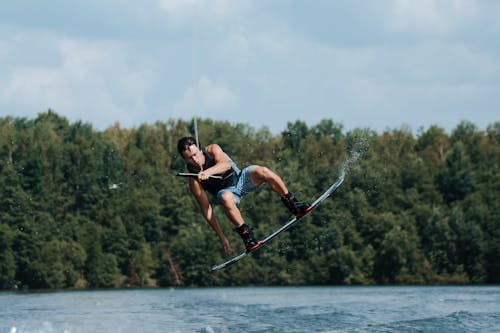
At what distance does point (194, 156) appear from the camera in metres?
16.7

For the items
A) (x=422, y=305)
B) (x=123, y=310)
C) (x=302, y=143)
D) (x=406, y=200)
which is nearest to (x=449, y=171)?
(x=406, y=200)

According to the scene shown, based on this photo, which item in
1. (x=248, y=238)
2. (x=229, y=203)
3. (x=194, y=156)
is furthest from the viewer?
(x=248, y=238)

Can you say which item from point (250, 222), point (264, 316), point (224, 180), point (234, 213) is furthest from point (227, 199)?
point (250, 222)

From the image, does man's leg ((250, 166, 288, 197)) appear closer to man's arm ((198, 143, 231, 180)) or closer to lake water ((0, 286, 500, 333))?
man's arm ((198, 143, 231, 180))

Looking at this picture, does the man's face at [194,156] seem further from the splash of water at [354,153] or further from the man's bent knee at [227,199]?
the splash of water at [354,153]

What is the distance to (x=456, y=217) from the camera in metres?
64.6

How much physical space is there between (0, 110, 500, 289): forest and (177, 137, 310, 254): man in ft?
134

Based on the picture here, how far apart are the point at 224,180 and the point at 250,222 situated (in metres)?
49.2

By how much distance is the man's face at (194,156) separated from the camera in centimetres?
1666

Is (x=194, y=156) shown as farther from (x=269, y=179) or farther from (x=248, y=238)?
(x=248, y=238)

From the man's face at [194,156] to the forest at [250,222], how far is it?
41911 millimetres

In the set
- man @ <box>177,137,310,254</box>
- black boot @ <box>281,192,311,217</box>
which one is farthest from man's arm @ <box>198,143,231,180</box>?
black boot @ <box>281,192,311,217</box>

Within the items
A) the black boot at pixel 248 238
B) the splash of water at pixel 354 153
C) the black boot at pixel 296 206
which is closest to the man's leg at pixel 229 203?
the black boot at pixel 248 238

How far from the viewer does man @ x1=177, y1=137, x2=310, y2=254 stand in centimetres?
1673
